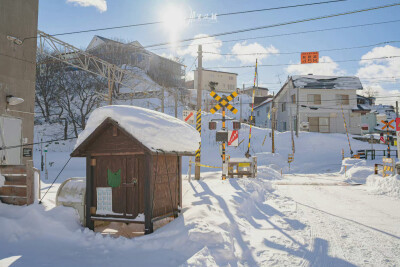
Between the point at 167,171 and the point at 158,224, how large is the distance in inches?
59.9

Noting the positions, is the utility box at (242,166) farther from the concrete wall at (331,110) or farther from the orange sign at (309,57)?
the concrete wall at (331,110)

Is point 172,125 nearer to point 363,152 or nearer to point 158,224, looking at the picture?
point 158,224

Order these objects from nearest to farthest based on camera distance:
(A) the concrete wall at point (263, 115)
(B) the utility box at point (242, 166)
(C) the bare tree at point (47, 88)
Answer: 1. (B) the utility box at point (242, 166)
2. (C) the bare tree at point (47, 88)
3. (A) the concrete wall at point (263, 115)

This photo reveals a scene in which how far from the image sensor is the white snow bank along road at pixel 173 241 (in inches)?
205

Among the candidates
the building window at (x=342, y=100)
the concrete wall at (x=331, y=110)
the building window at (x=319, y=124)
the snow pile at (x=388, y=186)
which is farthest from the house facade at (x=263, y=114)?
the snow pile at (x=388, y=186)

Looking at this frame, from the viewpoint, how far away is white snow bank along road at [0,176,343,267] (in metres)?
5.20

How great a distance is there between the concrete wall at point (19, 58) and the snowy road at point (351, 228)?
456 inches

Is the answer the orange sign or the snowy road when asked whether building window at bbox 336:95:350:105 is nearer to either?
the orange sign

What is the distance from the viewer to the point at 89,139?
22.5 ft

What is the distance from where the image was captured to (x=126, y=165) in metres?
6.92

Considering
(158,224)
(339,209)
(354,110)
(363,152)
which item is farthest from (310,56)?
(354,110)

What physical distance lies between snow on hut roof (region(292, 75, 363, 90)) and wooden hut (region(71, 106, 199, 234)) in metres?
36.7

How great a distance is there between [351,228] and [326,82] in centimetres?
3791

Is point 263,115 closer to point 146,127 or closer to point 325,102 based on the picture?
point 325,102
